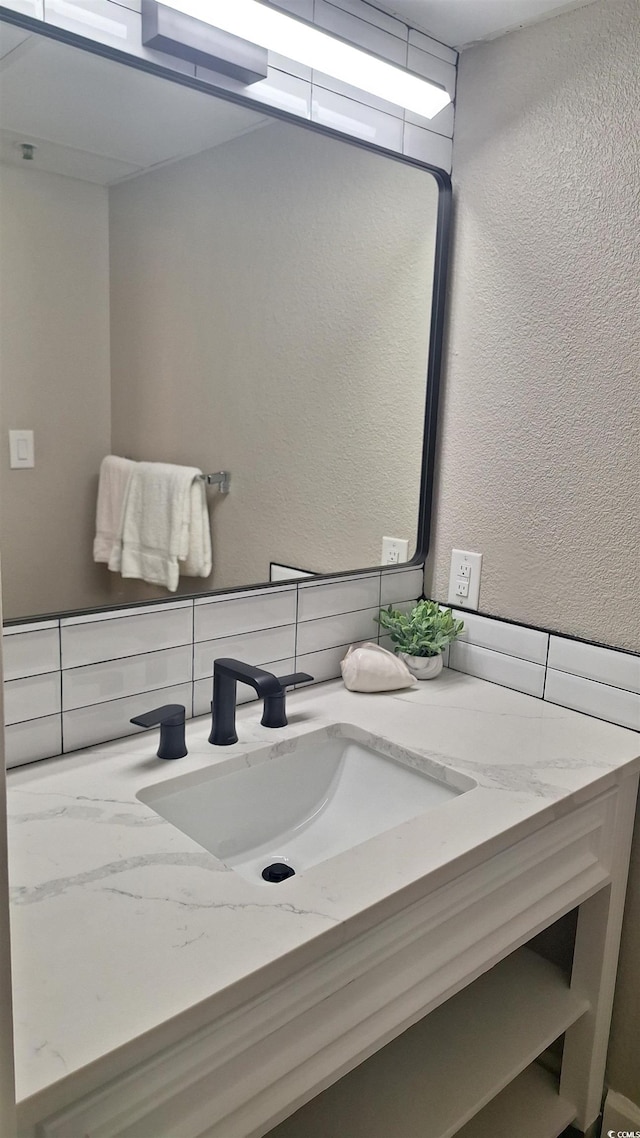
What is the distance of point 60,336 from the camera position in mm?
1077

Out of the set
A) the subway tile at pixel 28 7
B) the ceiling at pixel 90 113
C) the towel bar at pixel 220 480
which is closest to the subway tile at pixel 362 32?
the ceiling at pixel 90 113

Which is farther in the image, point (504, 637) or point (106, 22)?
point (504, 637)

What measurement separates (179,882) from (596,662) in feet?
2.84

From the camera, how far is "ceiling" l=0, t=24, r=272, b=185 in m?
1.01

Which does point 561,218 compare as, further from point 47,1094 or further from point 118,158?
point 47,1094

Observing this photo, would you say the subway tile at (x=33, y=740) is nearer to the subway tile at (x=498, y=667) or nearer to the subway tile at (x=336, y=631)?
the subway tile at (x=336, y=631)

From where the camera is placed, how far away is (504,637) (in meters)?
1.58

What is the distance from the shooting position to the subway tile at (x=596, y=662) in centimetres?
138

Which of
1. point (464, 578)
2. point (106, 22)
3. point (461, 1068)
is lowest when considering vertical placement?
point (461, 1068)

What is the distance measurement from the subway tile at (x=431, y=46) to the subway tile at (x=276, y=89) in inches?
11.5

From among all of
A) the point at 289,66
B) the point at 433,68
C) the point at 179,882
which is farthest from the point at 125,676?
the point at 433,68

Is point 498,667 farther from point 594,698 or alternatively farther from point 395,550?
point 395,550

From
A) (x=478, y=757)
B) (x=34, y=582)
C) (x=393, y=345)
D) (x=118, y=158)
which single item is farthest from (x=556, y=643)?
(x=118, y=158)

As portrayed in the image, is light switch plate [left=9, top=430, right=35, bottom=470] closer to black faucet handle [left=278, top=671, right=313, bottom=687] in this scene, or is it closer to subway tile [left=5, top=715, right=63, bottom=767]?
subway tile [left=5, top=715, right=63, bottom=767]
